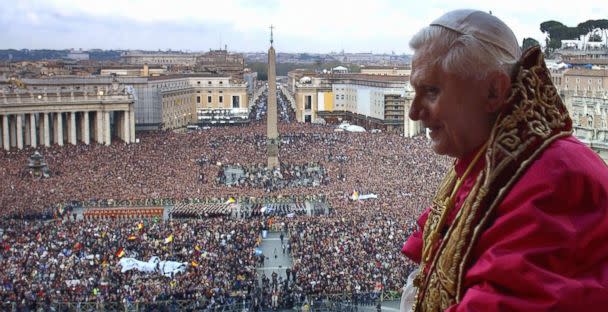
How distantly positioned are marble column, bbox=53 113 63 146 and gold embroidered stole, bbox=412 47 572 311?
6240 cm

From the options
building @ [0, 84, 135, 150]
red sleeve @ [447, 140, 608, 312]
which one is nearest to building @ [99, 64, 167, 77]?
building @ [0, 84, 135, 150]

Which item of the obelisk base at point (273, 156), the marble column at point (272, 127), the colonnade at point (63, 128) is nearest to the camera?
the obelisk base at point (273, 156)

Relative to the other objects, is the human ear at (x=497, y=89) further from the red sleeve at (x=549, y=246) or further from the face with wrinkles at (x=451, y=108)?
the red sleeve at (x=549, y=246)

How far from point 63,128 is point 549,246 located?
66801mm

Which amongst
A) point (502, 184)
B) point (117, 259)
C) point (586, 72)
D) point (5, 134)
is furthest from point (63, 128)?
point (502, 184)

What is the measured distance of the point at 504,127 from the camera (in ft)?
6.68

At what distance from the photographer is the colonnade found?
58875 mm

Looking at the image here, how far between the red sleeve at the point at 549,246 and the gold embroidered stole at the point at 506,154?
0.06 meters

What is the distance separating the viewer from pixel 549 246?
5.82ft

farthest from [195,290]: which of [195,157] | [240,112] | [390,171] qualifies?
[240,112]

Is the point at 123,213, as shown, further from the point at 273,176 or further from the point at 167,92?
the point at 167,92

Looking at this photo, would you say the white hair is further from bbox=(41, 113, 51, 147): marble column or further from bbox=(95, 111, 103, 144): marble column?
bbox=(95, 111, 103, 144): marble column

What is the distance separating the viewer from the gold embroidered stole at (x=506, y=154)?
1.98 m

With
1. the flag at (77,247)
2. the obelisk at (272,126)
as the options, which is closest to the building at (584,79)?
the obelisk at (272,126)
